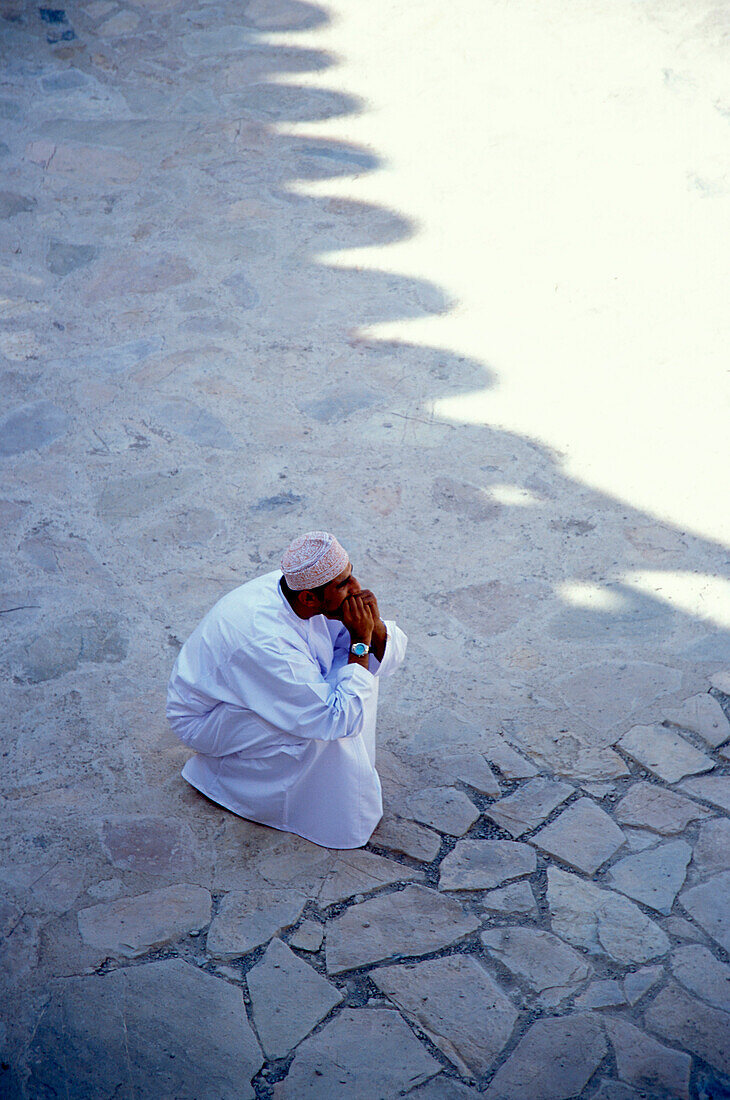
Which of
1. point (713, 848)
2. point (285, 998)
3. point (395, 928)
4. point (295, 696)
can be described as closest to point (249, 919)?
point (285, 998)

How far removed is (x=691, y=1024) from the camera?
241cm

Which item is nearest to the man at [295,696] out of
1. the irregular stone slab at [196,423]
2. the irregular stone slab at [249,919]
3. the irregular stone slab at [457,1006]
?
the irregular stone slab at [249,919]

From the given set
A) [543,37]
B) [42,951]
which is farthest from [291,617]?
[543,37]

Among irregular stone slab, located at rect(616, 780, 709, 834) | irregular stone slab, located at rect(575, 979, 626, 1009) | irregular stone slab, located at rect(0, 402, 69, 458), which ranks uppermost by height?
irregular stone slab, located at rect(0, 402, 69, 458)

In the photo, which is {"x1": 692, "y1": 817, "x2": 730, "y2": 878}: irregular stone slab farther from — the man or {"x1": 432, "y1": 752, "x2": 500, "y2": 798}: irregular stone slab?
the man

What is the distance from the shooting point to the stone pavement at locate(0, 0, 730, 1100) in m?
2.42

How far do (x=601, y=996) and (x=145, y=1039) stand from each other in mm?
1144

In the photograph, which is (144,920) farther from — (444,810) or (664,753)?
(664,753)

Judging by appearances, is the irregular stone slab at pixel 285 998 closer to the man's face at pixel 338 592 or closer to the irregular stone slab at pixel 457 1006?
the irregular stone slab at pixel 457 1006

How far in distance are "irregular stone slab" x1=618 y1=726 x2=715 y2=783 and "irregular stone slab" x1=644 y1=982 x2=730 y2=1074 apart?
2.76ft

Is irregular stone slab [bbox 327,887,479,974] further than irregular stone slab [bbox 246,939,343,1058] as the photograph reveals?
Yes

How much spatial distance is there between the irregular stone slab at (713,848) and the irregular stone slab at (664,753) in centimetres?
22

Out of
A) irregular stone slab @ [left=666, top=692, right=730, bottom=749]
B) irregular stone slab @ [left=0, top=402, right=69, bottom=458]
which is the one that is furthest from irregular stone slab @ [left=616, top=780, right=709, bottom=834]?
irregular stone slab @ [left=0, top=402, right=69, bottom=458]

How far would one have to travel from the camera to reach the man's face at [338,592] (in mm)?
2836
